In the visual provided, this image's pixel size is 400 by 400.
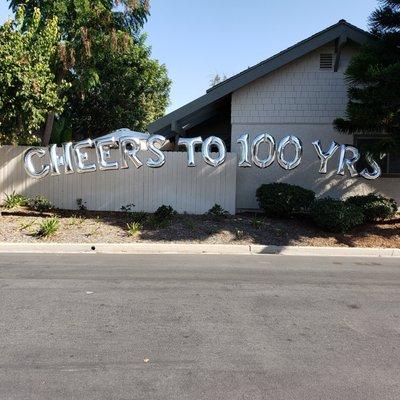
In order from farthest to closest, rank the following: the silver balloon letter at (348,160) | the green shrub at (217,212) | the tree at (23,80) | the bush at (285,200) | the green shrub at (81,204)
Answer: the green shrub at (81,204)
the silver balloon letter at (348,160)
the green shrub at (217,212)
the bush at (285,200)
the tree at (23,80)

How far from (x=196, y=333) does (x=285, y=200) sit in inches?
345

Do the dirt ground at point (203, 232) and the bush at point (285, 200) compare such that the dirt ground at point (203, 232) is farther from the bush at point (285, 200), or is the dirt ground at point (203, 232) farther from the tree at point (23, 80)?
the tree at point (23, 80)

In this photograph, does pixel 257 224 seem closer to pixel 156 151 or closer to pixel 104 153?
pixel 156 151

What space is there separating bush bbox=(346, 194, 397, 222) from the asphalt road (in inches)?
196

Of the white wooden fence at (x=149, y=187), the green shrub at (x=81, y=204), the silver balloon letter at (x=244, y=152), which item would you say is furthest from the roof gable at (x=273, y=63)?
the green shrub at (x=81, y=204)

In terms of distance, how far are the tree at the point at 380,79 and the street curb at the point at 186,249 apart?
Answer: 3.14 m

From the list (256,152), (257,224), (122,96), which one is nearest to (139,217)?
(257,224)

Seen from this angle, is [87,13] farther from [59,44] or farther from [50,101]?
[50,101]

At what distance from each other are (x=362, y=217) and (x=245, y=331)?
8537 mm

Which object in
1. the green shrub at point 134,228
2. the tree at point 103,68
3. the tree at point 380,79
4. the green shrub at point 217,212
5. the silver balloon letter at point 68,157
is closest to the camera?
the tree at point 380,79

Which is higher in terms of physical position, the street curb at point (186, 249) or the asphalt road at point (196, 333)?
the asphalt road at point (196, 333)

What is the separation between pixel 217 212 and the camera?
1452 centimetres

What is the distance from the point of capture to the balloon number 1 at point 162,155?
574 inches

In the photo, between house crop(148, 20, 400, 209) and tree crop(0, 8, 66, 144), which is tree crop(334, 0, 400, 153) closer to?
house crop(148, 20, 400, 209)
